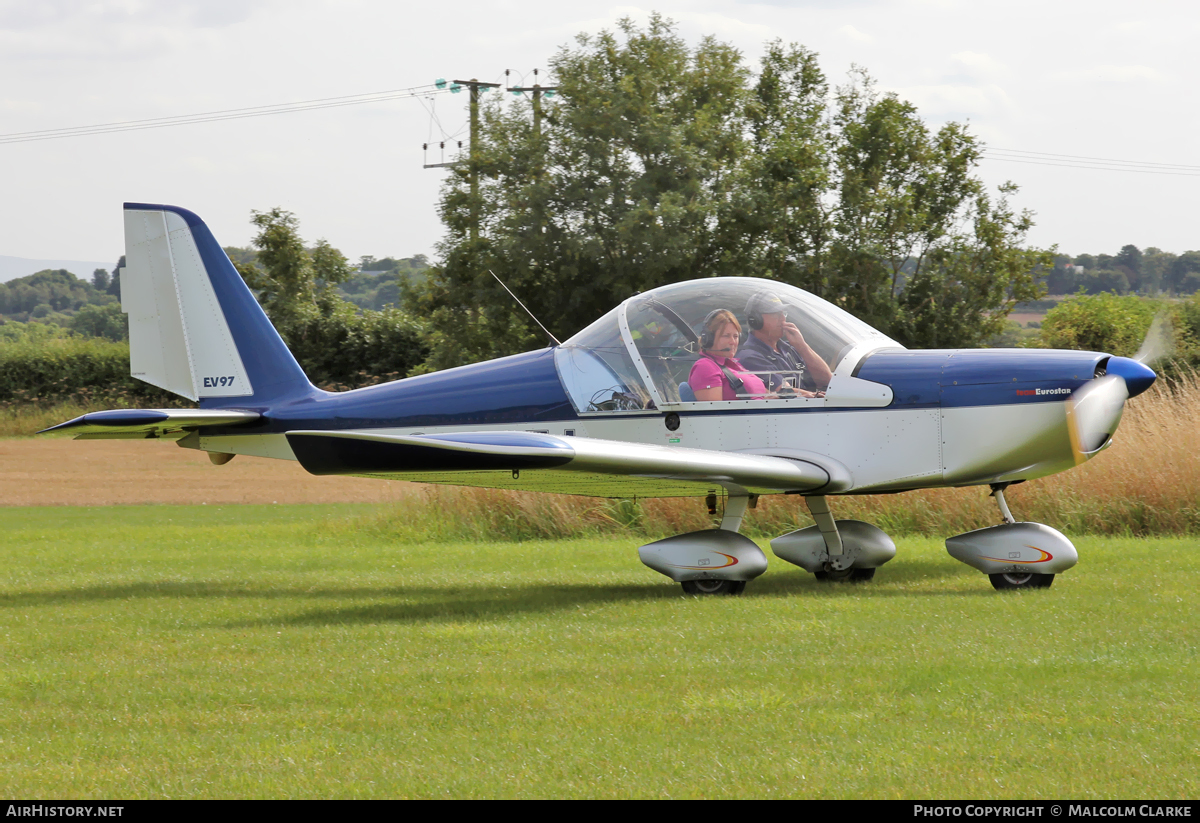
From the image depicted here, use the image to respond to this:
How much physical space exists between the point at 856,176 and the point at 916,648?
23.5 meters

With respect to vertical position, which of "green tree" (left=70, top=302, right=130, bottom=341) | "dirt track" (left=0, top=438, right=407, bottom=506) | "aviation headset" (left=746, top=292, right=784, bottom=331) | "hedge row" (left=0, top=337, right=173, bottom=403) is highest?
"aviation headset" (left=746, top=292, right=784, bottom=331)

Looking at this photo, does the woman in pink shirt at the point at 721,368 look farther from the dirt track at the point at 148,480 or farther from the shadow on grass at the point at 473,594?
the dirt track at the point at 148,480

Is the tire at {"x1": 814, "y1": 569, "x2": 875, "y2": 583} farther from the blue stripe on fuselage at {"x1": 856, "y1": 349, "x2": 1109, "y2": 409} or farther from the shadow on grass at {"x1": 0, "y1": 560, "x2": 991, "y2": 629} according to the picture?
the blue stripe on fuselage at {"x1": 856, "y1": 349, "x2": 1109, "y2": 409}

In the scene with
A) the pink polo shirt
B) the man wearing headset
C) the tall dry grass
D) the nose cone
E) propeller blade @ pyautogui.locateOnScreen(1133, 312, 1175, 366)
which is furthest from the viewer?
the tall dry grass

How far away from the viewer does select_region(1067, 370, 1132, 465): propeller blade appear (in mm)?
7855

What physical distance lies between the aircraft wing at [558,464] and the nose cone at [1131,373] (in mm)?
1862

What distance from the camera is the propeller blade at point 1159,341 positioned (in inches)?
375

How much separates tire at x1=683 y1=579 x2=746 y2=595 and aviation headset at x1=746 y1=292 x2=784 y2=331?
1772mm

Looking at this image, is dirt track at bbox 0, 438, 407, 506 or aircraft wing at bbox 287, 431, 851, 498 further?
dirt track at bbox 0, 438, 407, 506

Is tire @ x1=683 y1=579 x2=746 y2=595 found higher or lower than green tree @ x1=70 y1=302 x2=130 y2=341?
lower

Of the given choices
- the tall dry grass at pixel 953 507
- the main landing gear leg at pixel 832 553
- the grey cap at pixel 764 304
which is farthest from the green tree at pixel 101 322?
the grey cap at pixel 764 304

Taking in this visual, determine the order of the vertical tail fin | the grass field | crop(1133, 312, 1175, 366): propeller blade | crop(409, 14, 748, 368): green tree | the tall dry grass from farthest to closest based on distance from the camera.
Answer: crop(409, 14, 748, 368): green tree < the tall dry grass < the vertical tail fin < crop(1133, 312, 1175, 366): propeller blade < the grass field

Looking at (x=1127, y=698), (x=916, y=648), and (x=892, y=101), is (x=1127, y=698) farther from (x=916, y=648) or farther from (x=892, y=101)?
(x=892, y=101)

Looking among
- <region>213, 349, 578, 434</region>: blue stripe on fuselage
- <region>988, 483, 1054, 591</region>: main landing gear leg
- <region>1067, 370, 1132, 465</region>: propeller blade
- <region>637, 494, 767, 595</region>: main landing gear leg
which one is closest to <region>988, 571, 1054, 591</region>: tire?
<region>988, 483, 1054, 591</region>: main landing gear leg
